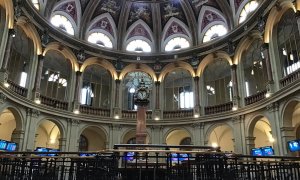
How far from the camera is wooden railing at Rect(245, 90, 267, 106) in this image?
766 inches

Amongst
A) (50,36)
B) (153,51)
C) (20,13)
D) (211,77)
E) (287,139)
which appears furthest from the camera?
(153,51)

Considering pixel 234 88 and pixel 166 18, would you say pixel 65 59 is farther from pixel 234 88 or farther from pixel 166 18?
pixel 234 88

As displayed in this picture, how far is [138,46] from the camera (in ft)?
91.8

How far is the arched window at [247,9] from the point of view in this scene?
71.1ft

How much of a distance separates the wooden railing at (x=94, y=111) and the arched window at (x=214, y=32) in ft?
37.0

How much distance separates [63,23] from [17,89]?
8106 mm

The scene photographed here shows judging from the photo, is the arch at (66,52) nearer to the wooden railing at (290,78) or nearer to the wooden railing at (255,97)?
the wooden railing at (255,97)

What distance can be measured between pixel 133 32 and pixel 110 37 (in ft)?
8.00

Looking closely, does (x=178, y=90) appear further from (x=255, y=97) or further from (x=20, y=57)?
(x=20, y=57)

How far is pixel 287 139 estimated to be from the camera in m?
16.8

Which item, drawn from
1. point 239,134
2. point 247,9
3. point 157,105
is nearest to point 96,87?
point 157,105

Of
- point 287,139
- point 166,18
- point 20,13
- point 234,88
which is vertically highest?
point 166,18

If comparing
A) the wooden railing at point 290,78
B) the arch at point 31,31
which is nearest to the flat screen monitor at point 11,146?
the arch at point 31,31

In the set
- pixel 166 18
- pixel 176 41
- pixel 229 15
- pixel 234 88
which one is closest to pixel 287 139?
pixel 234 88
